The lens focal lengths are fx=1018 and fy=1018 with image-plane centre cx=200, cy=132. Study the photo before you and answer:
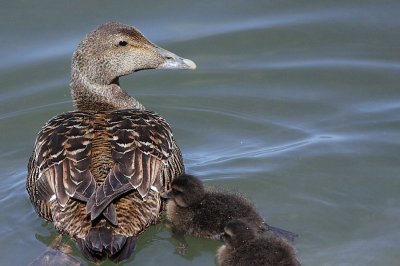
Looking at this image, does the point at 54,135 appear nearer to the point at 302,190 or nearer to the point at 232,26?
the point at 302,190

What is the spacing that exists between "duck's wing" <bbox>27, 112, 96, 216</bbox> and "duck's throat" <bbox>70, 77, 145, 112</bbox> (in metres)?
0.94

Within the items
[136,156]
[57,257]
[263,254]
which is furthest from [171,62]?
[263,254]

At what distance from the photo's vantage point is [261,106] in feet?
35.0

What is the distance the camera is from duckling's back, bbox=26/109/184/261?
7.78 meters

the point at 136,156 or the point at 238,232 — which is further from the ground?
the point at 136,156

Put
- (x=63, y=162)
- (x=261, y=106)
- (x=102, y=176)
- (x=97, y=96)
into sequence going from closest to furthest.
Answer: (x=102, y=176) → (x=63, y=162) → (x=97, y=96) → (x=261, y=106)

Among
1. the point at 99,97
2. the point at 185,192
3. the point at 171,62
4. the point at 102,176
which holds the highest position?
the point at 171,62

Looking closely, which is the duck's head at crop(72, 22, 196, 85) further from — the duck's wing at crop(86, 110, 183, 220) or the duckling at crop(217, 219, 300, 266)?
the duckling at crop(217, 219, 300, 266)

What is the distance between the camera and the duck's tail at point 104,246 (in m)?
7.66

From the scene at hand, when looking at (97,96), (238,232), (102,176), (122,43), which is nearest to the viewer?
(238,232)

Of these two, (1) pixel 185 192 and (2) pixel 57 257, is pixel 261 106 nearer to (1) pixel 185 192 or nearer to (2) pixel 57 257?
(1) pixel 185 192

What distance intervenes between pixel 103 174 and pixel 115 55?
205cm

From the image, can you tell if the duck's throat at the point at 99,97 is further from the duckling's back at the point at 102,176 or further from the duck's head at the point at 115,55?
the duckling's back at the point at 102,176

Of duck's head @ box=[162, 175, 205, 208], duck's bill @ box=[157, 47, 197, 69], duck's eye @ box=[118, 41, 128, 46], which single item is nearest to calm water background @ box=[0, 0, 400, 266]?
duck's head @ box=[162, 175, 205, 208]
